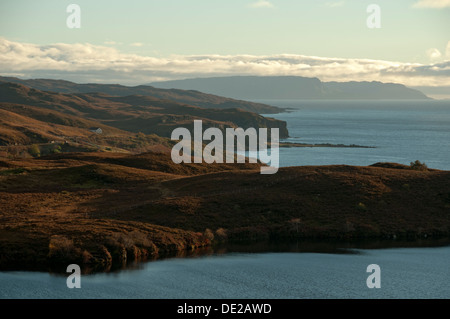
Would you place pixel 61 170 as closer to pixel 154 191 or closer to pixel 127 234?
pixel 154 191

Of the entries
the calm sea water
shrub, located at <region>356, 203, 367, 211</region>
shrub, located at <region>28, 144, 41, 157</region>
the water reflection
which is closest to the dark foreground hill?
shrub, located at <region>356, 203, 367, 211</region>

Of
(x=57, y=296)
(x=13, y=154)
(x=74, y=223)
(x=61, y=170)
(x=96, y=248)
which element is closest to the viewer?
(x=57, y=296)

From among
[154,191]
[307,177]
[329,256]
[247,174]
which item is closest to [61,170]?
[154,191]

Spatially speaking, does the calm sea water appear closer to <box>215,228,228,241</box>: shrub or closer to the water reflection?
the water reflection

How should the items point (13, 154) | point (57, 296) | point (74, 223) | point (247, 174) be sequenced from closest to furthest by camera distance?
point (57, 296) < point (74, 223) < point (247, 174) < point (13, 154)

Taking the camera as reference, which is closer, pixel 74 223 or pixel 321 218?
pixel 74 223

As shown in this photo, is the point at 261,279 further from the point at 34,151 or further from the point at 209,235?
the point at 34,151
